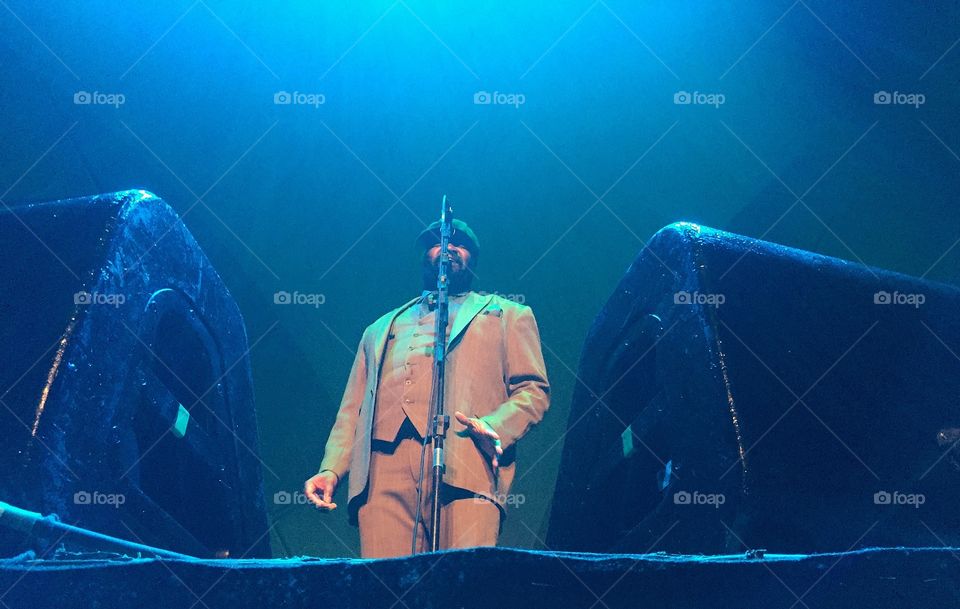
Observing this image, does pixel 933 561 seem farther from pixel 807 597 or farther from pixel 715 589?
pixel 715 589

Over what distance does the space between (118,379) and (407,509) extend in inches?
51.2

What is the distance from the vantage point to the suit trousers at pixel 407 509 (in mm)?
2871

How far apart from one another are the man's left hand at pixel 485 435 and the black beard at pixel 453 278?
969 millimetres

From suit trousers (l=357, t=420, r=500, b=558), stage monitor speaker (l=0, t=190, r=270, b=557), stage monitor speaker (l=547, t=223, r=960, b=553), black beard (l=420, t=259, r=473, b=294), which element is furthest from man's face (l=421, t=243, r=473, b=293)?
stage monitor speaker (l=547, t=223, r=960, b=553)

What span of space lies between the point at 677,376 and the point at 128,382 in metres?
1.68

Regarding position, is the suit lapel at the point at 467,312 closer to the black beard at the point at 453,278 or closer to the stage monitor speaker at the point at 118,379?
the black beard at the point at 453,278

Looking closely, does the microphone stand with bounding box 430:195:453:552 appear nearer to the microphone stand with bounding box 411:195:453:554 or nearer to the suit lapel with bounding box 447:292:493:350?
the microphone stand with bounding box 411:195:453:554

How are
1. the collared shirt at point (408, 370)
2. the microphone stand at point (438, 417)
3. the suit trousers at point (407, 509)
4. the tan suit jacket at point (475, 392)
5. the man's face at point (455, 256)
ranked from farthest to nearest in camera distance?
1. the man's face at point (455, 256)
2. the collared shirt at point (408, 370)
3. the tan suit jacket at point (475, 392)
4. the suit trousers at point (407, 509)
5. the microphone stand at point (438, 417)

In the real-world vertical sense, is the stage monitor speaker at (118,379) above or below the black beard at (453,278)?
below

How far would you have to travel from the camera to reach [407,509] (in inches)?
119

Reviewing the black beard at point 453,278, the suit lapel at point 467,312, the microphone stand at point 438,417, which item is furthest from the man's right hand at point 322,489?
the black beard at point 453,278

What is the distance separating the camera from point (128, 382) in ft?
7.39

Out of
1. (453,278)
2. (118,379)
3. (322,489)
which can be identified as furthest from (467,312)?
(118,379)

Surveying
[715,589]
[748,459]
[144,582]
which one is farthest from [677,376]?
[144,582]
